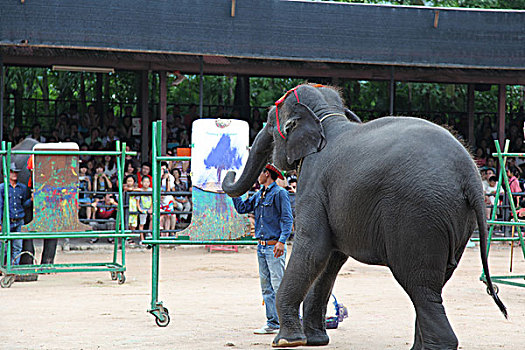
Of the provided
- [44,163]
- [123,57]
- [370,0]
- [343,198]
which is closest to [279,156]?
[343,198]

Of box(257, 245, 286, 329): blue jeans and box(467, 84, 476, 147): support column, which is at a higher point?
box(467, 84, 476, 147): support column

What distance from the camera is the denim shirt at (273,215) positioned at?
23.6ft

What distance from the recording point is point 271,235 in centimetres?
718

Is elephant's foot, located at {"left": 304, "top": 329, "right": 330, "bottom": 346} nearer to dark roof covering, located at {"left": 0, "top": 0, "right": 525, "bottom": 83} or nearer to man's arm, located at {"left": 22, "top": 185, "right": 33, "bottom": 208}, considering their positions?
man's arm, located at {"left": 22, "top": 185, "right": 33, "bottom": 208}

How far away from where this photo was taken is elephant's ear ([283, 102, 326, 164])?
5980 mm

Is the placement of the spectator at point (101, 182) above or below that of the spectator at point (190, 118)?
below

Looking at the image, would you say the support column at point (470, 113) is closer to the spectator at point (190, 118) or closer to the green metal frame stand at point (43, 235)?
the spectator at point (190, 118)

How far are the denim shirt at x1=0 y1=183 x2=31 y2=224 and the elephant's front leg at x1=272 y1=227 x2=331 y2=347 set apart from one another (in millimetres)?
6078

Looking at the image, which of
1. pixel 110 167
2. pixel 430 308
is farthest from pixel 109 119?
pixel 430 308

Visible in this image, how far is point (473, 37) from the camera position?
15.8 m

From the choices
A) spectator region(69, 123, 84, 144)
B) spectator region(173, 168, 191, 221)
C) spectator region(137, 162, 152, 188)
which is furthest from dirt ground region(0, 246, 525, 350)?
spectator region(69, 123, 84, 144)

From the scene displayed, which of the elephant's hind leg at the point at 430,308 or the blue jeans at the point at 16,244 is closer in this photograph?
the elephant's hind leg at the point at 430,308

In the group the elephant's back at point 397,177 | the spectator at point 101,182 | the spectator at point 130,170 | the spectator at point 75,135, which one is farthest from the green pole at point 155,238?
the spectator at point 75,135

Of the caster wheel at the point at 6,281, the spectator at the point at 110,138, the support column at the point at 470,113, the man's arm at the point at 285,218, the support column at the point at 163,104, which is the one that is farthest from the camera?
the support column at the point at 470,113
